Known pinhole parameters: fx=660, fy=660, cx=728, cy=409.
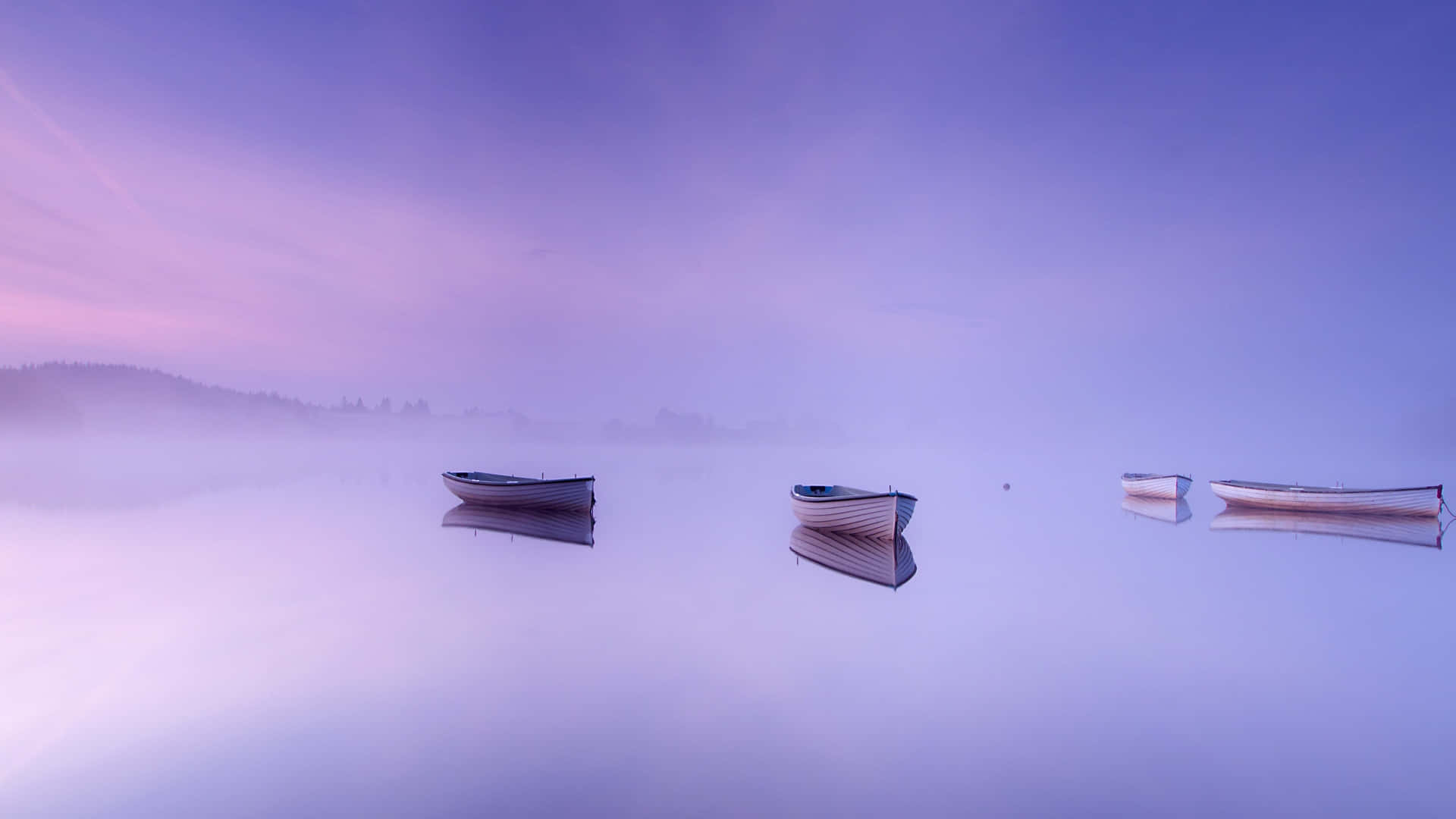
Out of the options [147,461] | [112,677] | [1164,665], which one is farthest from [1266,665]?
[147,461]

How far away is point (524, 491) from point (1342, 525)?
37.8 m

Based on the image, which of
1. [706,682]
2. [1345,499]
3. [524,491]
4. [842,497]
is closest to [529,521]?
[524,491]

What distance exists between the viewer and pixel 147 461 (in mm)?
81000

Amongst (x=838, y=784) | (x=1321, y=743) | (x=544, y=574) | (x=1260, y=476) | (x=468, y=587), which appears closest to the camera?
(x=838, y=784)

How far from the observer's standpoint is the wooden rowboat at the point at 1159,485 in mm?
40281

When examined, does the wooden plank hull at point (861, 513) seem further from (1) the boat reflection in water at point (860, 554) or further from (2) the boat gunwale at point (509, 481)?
(2) the boat gunwale at point (509, 481)

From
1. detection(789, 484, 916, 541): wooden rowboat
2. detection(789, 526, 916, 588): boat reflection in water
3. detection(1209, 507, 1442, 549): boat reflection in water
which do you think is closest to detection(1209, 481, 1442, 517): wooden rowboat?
detection(1209, 507, 1442, 549): boat reflection in water

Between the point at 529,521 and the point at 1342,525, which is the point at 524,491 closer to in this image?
the point at 529,521

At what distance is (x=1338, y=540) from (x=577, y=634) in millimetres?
30392

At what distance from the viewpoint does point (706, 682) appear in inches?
415

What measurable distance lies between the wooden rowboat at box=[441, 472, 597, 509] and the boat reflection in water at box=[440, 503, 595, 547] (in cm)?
60

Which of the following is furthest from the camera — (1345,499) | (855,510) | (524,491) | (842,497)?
(1345,499)

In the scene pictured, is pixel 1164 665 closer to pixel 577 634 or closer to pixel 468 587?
pixel 577 634

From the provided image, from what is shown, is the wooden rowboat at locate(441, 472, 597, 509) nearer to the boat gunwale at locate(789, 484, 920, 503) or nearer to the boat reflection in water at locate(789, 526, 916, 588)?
the boat gunwale at locate(789, 484, 920, 503)
